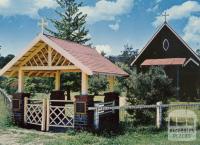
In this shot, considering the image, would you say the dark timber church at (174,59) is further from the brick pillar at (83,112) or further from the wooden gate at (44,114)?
the brick pillar at (83,112)

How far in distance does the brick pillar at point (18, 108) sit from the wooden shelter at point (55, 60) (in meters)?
0.38

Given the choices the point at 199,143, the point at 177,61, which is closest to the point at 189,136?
the point at 199,143

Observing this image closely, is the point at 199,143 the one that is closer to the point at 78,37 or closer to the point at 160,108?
the point at 160,108

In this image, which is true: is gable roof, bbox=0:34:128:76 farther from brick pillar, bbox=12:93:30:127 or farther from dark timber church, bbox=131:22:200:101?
dark timber church, bbox=131:22:200:101

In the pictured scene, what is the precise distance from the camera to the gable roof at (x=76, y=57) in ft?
53.7

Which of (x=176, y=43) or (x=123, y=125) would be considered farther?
(x=176, y=43)

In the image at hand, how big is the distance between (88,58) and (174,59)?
21.6 meters

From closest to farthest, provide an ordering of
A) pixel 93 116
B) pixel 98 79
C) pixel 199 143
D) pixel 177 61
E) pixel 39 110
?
pixel 199 143, pixel 93 116, pixel 39 110, pixel 177 61, pixel 98 79

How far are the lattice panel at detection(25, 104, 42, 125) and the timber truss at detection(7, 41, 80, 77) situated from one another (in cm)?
176

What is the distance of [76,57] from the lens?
16766 millimetres

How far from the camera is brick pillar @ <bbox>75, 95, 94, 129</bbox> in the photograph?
643 inches

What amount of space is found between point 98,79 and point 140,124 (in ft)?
69.6

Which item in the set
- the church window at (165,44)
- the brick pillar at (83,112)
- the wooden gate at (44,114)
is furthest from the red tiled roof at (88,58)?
the church window at (165,44)

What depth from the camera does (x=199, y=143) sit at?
46.5ft
